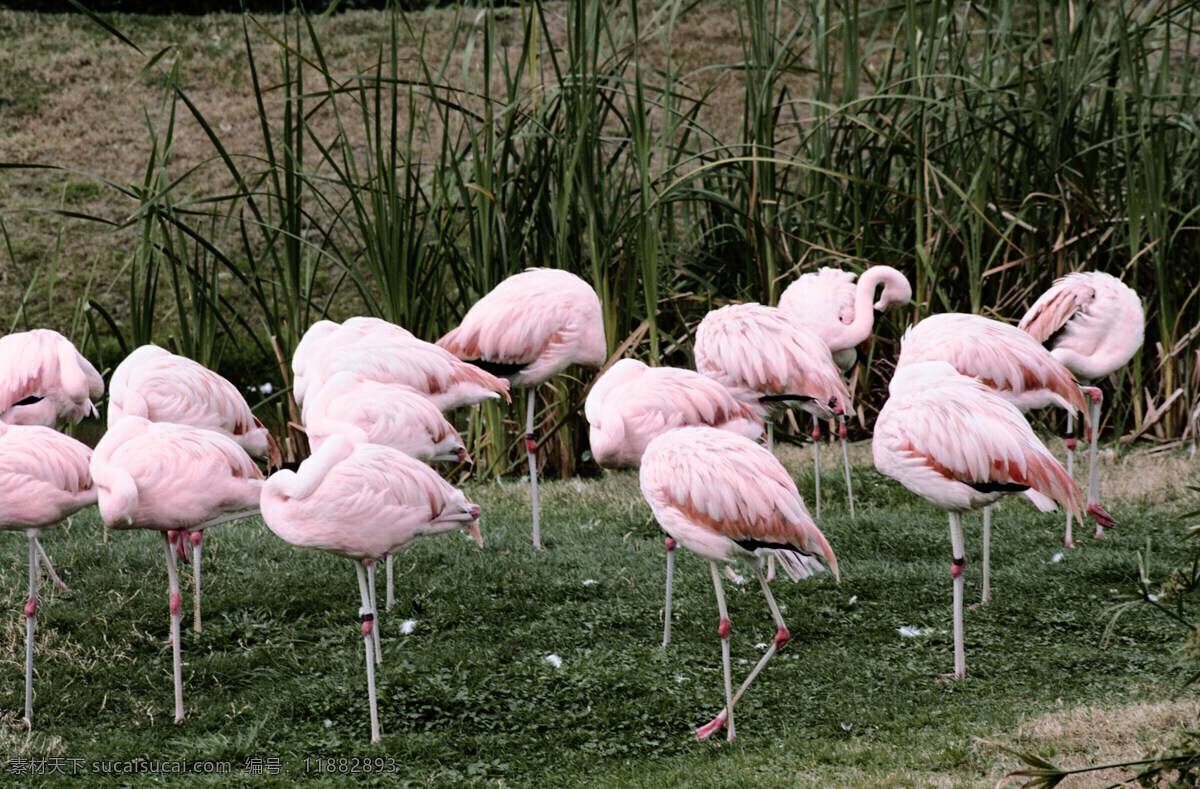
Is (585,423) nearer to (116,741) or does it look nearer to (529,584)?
(529,584)

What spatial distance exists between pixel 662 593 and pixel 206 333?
3109mm

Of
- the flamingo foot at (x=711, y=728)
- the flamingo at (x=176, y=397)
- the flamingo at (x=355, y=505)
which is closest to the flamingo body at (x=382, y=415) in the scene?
the flamingo at (x=176, y=397)

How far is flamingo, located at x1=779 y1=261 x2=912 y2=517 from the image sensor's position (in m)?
6.14

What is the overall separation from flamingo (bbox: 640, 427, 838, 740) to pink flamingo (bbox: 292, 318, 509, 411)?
153 centimetres

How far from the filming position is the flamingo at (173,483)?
400 centimetres

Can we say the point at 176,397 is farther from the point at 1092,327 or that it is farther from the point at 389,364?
the point at 1092,327

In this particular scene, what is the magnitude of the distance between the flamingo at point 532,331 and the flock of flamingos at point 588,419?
1cm

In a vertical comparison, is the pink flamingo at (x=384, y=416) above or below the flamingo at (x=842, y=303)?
below

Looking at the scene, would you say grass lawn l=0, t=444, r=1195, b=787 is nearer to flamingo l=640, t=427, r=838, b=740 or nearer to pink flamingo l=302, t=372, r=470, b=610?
flamingo l=640, t=427, r=838, b=740

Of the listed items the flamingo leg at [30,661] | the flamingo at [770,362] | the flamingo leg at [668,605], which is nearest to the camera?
the flamingo leg at [30,661]

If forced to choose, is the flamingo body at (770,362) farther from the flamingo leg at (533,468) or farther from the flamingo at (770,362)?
the flamingo leg at (533,468)

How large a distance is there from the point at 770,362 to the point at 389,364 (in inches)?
66.7

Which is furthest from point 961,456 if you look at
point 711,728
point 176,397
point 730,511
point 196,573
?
point 176,397

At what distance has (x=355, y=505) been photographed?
12.7 feet
